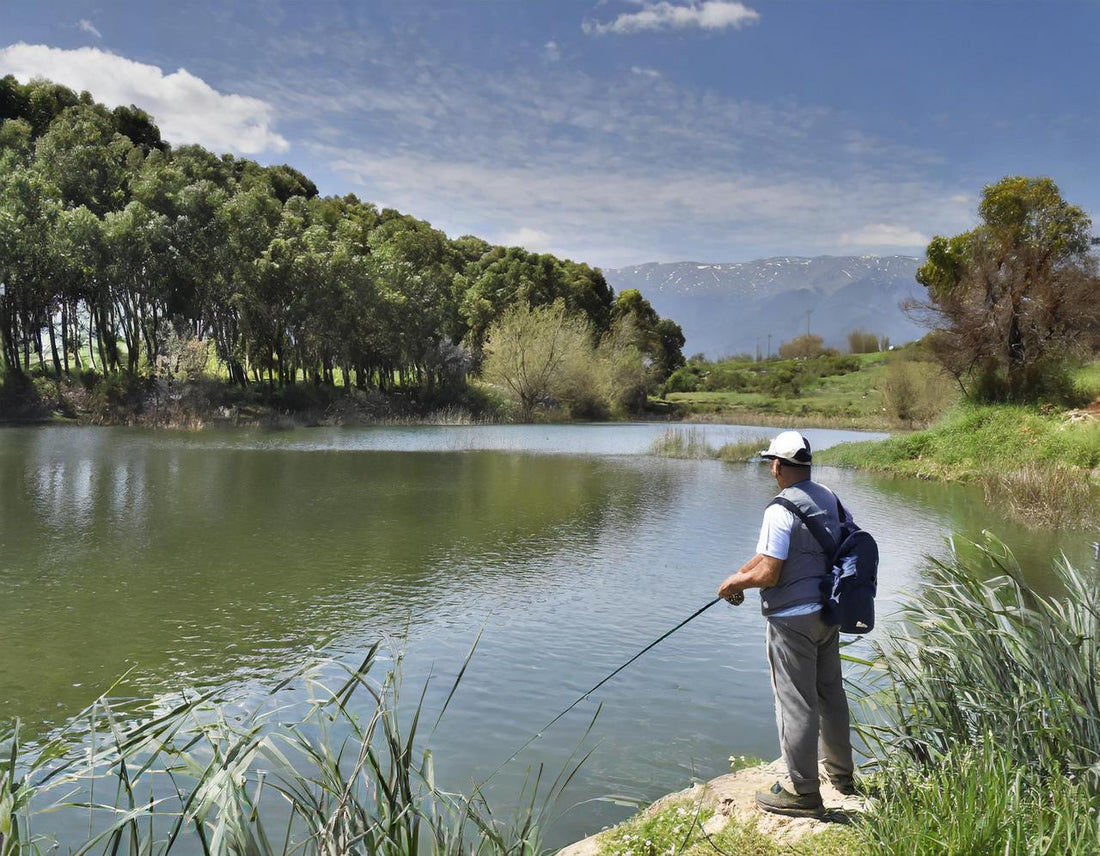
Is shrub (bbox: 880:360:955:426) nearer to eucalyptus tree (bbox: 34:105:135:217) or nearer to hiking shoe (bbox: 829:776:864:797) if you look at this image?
hiking shoe (bbox: 829:776:864:797)

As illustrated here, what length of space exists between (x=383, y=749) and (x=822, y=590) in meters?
2.99

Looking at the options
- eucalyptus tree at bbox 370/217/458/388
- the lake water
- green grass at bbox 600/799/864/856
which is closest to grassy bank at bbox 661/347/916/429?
eucalyptus tree at bbox 370/217/458/388

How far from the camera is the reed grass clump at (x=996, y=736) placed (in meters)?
3.07

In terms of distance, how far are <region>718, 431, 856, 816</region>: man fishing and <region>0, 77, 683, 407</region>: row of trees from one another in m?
41.0

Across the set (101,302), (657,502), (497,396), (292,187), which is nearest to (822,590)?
(657,502)

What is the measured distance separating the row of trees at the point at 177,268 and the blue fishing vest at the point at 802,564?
4107cm

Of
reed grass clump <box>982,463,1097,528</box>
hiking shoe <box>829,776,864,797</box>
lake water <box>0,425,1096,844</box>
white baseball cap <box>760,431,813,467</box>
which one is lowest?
lake water <box>0,425,1096,844</box>

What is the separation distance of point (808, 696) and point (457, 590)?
20.8ft

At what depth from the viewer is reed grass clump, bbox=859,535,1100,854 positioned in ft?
10.1

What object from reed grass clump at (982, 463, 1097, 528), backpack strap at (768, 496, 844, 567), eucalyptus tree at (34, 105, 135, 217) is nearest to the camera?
backpack strap at (768, 496, 844, 567)

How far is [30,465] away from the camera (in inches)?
835

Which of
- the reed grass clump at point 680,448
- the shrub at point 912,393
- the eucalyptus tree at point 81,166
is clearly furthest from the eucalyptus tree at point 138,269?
the shrub at point 912,393

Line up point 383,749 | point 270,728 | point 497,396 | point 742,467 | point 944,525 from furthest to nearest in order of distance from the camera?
1. point 497,396
2. point 742,467
3. point 944,525
4. point 270,728
5. point 383,749

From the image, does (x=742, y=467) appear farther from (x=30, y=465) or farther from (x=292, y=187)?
(x=292, y=187)
